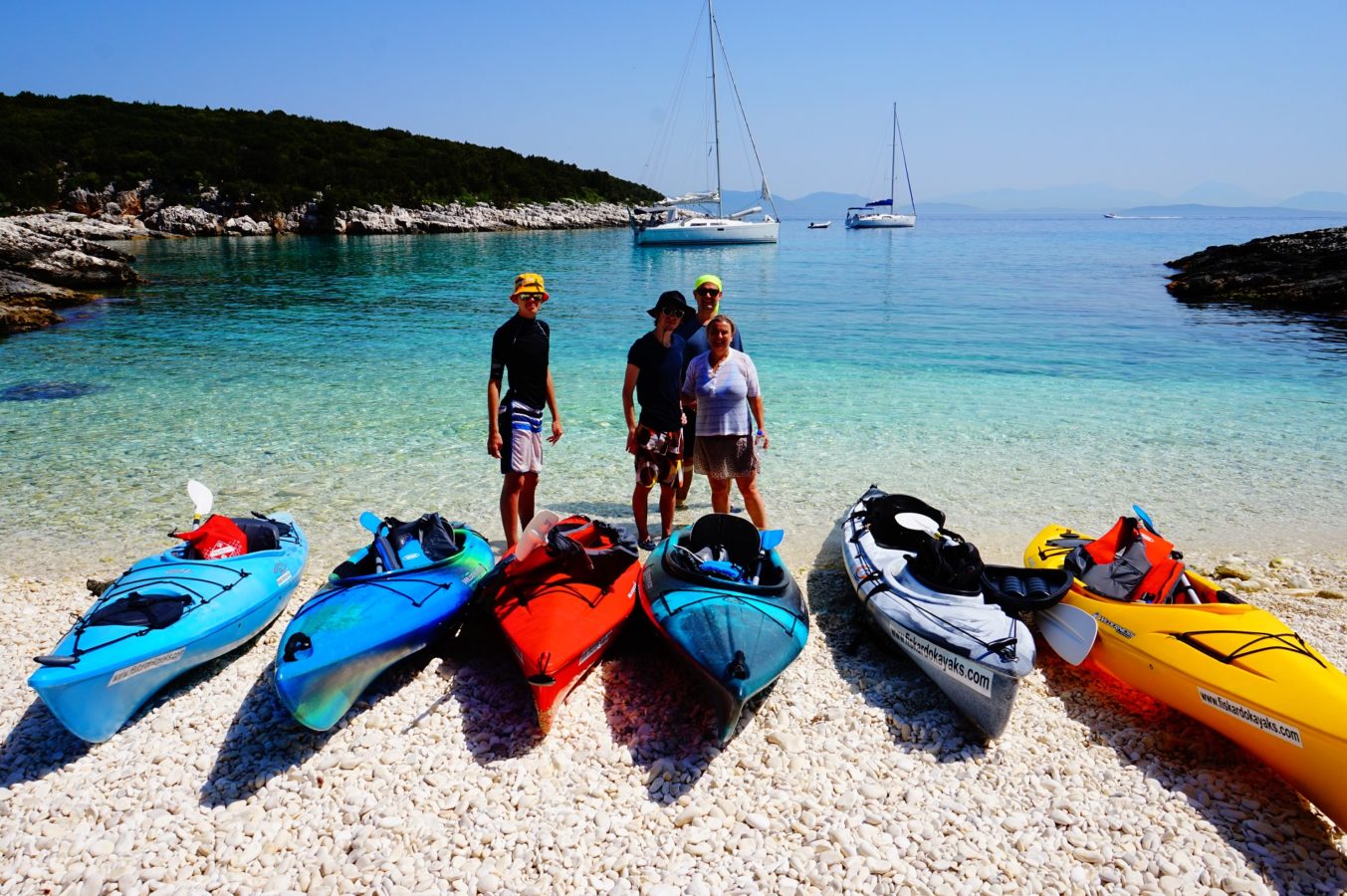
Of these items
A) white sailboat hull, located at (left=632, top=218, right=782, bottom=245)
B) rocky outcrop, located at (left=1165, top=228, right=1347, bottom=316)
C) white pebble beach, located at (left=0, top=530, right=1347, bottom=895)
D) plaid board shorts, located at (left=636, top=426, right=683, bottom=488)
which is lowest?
white pebble beach, located at (left=0, top=530, right=1347, bottom=895)

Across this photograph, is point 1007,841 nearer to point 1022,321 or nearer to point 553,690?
point 553,690

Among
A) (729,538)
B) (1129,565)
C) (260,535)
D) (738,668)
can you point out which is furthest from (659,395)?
(1129,565)

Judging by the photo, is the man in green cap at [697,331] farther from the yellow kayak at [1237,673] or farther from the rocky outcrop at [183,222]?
the rocky outcrop at [183,222]

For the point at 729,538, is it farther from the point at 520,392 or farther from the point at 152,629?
the point at 152,629

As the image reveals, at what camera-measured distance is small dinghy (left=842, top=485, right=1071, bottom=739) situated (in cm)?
411

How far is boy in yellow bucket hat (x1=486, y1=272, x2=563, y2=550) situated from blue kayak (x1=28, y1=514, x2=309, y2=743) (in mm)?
1710

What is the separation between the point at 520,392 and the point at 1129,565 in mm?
4451

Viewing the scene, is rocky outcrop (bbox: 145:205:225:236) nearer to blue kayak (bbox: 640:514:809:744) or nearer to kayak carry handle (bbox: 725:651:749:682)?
blue kayak (bbox: 640:514:809:744)

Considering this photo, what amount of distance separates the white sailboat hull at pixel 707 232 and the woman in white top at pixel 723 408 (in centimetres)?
5026

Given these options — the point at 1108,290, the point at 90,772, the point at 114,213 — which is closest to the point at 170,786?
the point at 90,772

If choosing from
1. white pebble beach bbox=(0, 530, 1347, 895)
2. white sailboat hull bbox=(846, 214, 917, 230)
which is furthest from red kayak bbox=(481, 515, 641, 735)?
white sailboat hull bbox=(846, 214, 917, 230)

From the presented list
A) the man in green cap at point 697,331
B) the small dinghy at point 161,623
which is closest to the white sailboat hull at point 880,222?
the man in green cap at point 697,331

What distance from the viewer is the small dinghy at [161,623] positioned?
12.6ft

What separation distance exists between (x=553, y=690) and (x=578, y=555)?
106 centimetres
